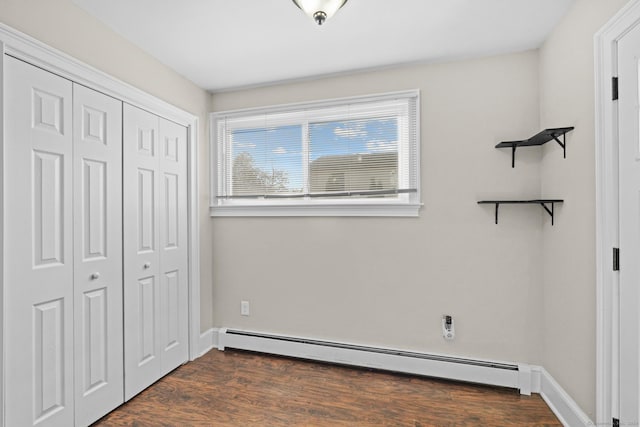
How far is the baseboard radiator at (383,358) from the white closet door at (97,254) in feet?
3.41

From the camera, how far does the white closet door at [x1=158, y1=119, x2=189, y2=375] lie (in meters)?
2.48

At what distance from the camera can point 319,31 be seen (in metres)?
2.08

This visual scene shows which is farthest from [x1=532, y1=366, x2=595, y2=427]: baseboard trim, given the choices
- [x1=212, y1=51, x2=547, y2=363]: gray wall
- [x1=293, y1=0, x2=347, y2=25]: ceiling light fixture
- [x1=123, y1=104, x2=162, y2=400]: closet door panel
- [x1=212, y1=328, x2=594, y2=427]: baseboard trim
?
[x1=123, y1=104, x2=162, y2=400]: closet door panel

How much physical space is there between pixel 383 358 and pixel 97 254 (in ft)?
7.00

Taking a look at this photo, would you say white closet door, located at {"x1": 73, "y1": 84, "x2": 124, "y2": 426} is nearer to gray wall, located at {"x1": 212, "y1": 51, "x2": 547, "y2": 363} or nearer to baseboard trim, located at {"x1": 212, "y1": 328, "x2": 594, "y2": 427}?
baseboard trim, located at {"x1": 212, "y1": 328, "x2": 594, "y2": 427}

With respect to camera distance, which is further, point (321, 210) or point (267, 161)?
point (267, 161)

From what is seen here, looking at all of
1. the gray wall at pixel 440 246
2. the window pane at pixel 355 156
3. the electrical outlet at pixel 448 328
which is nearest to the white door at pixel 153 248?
the gray wall at pixel 440 246

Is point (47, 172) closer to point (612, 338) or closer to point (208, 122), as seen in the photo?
point (208, 122)

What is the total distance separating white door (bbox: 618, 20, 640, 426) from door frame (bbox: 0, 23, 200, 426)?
8.95 feet

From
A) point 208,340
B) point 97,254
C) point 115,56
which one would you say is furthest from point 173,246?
point 115,56

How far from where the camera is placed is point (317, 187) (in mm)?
2773

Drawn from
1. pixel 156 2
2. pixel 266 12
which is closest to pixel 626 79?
pixel 266 12

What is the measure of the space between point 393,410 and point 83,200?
7.47ft

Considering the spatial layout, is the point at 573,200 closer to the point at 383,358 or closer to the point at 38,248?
the point at 383,358
